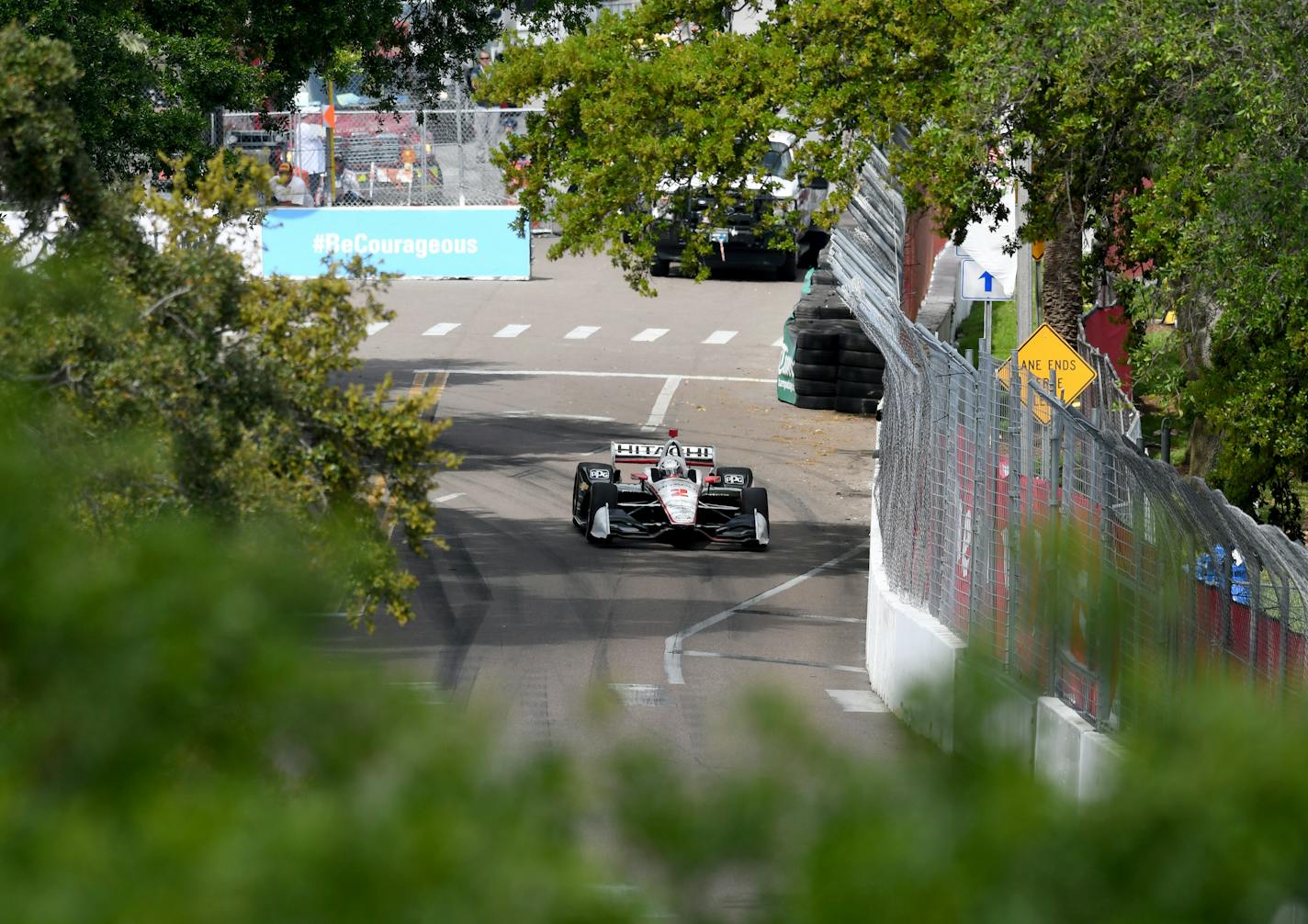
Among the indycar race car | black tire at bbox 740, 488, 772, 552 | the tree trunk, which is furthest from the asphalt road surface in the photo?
the tree trunk

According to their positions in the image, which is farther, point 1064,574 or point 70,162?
point 70,162

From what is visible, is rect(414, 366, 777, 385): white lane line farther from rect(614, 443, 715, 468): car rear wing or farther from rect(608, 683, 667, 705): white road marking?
rect(608, 683, 667, 705): white road marking

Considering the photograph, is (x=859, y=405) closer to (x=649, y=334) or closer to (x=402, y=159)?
(x=649, y=334)

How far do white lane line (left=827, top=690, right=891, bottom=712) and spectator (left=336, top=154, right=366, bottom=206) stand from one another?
2840 cm

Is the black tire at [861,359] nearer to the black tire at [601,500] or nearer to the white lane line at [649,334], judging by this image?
the white lane line at [649,334]

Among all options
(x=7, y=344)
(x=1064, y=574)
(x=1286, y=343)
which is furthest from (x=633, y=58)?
(x=1064, y=574)

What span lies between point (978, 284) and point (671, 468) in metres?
5.98

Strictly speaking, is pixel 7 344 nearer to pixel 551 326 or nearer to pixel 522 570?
pixel 522 570

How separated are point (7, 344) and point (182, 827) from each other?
4.81 meters

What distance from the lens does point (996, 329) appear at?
117 feet

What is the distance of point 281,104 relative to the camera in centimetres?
2300

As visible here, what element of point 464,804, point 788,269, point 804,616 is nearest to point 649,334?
point 788,269

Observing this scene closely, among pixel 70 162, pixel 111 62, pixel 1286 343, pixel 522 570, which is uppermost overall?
pixel 111 62

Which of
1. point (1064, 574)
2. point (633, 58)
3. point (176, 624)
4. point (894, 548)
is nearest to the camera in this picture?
point (176, 624)
